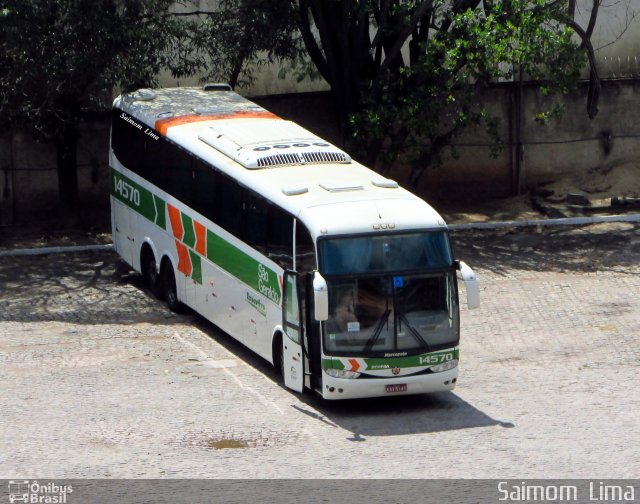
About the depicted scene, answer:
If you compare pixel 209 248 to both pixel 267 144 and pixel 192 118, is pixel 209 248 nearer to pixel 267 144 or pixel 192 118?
pixel 267 144

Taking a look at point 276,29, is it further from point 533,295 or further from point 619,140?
point 619,140

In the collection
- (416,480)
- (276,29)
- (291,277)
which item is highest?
(276,29)

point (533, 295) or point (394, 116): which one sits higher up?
point (394, 116)

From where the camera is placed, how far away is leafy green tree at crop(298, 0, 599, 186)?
72.4 feet

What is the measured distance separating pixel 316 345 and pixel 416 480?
115 inches

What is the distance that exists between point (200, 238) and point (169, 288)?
175 cm

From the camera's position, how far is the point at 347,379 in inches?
571

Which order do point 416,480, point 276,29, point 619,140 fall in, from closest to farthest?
point 416,480
point 276,29
point 619,140

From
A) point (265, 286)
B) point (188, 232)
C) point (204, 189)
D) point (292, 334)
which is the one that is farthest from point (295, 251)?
point (188, 232)

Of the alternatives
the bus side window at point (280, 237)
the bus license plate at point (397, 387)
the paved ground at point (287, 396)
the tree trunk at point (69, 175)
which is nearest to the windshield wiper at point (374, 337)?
the bus license plate at point (397, 387)

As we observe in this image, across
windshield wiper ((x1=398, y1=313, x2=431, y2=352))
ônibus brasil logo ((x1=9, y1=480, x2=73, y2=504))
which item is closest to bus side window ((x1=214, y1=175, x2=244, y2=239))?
windshield wiper ((x1=398, y1=313, x2=431, y2=352))

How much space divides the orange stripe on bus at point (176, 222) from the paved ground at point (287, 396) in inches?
53.1

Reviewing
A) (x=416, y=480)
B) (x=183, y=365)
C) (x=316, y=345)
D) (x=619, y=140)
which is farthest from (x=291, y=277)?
(x=619, y=140)

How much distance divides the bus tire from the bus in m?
0.02
